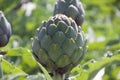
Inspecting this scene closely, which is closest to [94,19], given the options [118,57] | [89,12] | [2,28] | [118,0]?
[89,12]

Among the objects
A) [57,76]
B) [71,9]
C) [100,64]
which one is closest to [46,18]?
[71,9]

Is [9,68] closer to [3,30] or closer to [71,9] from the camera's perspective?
Result: [3,30]

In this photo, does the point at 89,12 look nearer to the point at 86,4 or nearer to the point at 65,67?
the point at 86,4

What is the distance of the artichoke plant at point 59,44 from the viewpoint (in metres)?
1.47

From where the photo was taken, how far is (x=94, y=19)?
11.9 ft

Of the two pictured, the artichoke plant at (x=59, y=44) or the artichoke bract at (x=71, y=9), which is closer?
the artichoke plant at (x=59, y=44)

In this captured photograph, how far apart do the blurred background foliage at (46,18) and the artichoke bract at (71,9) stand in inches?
7.3

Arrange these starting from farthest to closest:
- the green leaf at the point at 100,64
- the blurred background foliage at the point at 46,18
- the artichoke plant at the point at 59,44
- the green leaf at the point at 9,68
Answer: the blurred background foliage at the point at 46,18
the green leaf at the point at 9,68
the artichoke plant at the point at 59,44
the green leaf at the point at 100,64

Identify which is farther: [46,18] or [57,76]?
[46,18]

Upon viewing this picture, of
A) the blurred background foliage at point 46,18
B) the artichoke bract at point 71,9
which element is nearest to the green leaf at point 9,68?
the blurred background foliage at point 46,18

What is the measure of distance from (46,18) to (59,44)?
143 centimetres

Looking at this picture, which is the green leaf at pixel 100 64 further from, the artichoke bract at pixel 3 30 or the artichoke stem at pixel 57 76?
the artichoke bract at pixel 3 30

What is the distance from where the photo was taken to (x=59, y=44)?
57.9 inches

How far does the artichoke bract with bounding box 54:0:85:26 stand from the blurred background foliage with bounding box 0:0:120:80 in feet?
0.61
